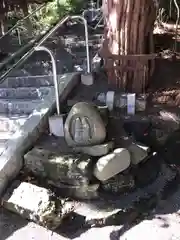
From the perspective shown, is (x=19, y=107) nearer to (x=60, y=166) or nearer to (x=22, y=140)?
(x=22, y=140)

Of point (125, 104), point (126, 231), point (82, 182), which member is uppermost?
point (125, 104)

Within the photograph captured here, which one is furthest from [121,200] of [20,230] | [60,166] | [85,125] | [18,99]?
[18,99]

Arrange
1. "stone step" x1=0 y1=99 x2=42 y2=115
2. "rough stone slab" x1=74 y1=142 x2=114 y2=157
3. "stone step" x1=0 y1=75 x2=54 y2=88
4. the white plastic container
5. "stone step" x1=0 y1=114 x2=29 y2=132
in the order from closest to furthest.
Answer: "rough stone slab" x1=74 y1=142 x2=114 y2=157
"stone step" x1=0 y1=114 x2=29 y2=132
the white plastic container
"stone step" x1=0 y1=99 x2=42 y2=115
"stone step" x1=0 y1=75 x2=54 y2=88

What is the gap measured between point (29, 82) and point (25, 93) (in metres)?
0.42

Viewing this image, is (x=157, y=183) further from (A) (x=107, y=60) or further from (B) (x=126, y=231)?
(A) (x=107, y=60)

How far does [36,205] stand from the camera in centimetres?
348

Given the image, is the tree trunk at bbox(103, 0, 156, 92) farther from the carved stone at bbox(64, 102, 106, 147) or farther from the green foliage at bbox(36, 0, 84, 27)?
the green foliage at bbox(36, 0, 84, 27)

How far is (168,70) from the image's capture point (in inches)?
259

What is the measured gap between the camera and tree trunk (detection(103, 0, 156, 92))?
207 inches

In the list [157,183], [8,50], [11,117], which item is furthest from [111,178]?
[8,50]

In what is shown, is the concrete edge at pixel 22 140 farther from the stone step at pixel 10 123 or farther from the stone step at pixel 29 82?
the stone step at pixel 29 82

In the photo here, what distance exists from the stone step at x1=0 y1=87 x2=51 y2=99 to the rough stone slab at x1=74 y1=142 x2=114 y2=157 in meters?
1.79

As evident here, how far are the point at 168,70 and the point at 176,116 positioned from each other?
181cm

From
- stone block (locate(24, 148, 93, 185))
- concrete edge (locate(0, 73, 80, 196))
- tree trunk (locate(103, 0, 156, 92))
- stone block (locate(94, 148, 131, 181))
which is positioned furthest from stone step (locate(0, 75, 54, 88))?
stone block (locate(94, 148, 131, 181))
